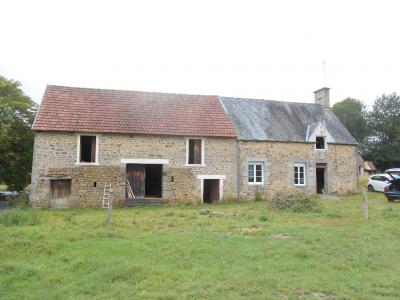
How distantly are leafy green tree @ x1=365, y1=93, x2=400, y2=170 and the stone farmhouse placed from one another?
25.7m

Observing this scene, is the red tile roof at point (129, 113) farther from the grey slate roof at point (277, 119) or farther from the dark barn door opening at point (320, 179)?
the dark barn door opening at point (320, 179)

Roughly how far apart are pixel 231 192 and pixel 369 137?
121ft

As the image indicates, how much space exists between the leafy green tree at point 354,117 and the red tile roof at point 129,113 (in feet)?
114

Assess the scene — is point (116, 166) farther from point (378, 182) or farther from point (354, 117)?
point (354, 117)

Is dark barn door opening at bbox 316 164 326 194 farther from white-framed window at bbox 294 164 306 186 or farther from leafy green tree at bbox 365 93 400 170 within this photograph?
leafy green tree at bbox 365 93 400 170

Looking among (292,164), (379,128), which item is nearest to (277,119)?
(292,164)

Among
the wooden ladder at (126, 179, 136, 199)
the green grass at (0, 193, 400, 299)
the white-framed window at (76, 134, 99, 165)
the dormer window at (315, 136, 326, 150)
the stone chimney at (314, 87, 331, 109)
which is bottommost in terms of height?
the green grass at (0, 193, 400, 299)

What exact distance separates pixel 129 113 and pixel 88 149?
9.97ft

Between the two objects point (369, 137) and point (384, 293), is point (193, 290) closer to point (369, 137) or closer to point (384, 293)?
point (384, 293)

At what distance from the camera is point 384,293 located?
540 cm

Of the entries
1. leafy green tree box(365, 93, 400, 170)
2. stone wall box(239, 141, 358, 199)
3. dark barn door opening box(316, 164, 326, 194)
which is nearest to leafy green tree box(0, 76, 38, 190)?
stone wall box(239, 141, 358, 199)

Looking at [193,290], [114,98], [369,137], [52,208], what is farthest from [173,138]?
[369,137]

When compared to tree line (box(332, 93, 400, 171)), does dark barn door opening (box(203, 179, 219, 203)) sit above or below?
below

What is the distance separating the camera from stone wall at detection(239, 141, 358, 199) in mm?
20438
